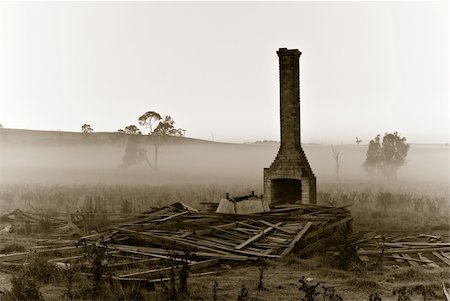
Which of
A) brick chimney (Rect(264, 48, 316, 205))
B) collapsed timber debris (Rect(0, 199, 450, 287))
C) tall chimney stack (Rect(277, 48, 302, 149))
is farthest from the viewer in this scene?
tall chimney stack (Rect(277, 48, 302, 149))

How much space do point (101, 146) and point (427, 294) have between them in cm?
8749

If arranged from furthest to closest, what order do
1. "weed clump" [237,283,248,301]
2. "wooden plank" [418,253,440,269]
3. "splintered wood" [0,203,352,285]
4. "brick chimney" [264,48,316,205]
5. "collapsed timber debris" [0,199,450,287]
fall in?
"brick chimney" [264,48,316,205] < "wooden plank" [418,253,440,269] < "collapsed timber debris" [0,199,450,287] < "splintered wood" [0,203,352,285] < "weed clump" [237,283,248,301]

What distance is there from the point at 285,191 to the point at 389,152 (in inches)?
1403

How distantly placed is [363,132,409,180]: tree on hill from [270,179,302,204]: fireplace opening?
34.0 metres

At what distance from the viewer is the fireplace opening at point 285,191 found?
51.1 ft

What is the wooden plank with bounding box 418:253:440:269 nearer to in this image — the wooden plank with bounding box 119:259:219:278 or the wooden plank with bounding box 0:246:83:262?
the wooden plank with bounding box 119:259:219:278

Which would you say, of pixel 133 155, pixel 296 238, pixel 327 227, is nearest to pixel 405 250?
pixel 327 227

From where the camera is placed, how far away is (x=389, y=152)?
4838cm

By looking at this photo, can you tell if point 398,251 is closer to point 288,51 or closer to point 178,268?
point 178,268

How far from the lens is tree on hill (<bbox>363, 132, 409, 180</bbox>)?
4753 centimetres

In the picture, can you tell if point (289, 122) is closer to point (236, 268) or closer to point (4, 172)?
point (236, 268)

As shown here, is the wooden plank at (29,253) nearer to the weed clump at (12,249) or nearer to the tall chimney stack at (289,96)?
the weed clump at (12,249)

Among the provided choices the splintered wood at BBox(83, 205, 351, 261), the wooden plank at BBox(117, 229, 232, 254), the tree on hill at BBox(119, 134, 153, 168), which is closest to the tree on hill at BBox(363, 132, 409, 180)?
the tree on hill at BBox(119, 134, 153, 168)

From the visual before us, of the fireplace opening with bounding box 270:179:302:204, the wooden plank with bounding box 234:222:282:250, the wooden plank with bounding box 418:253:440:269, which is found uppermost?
the fireplace opening with bounding box 270:179:302:204
